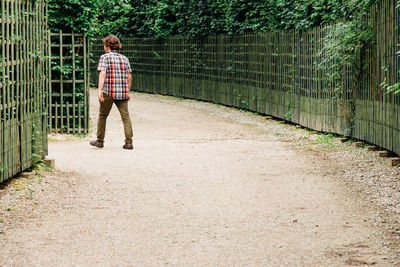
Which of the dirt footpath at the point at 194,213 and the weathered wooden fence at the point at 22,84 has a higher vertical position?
the weathered wooden fence at the point at 22,84

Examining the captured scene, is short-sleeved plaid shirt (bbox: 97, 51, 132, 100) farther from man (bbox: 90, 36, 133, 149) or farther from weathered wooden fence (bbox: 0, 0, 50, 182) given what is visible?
weathered wooden fence (bbox: 0, 0, 50, 182)

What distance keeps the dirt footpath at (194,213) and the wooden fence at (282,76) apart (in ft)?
4.06

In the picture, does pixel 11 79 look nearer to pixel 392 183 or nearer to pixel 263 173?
pixel 263 173

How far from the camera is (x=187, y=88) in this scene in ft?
88.8

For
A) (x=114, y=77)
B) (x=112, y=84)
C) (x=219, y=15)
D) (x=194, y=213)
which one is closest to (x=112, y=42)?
(x=114, y=77)

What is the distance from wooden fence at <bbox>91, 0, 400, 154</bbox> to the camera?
1112cm

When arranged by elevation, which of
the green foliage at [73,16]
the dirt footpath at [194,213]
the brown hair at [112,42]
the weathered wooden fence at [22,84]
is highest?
the green foliage at [73,16]

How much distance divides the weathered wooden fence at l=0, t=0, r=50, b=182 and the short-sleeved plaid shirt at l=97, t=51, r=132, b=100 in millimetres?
2622

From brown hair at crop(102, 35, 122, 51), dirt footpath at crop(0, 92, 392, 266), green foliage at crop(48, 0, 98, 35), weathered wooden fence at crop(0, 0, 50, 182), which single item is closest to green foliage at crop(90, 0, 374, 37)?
green foliage at crop(48, 0, 98, 35)

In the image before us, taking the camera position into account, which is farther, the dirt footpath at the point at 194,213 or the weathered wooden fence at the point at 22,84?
the weathered wooden fence at the point at 22,84

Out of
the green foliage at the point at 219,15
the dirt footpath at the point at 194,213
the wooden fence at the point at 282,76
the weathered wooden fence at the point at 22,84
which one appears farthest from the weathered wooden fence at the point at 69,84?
the weathered wooden fence at the point at 22,84

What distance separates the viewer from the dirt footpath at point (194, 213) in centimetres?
585

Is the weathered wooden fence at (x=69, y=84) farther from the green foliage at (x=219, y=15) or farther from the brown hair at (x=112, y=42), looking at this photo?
the brown hair at (x=112, y=42)

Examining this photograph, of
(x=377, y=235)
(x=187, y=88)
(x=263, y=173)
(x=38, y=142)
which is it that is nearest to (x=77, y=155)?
(x=38, y=142)
